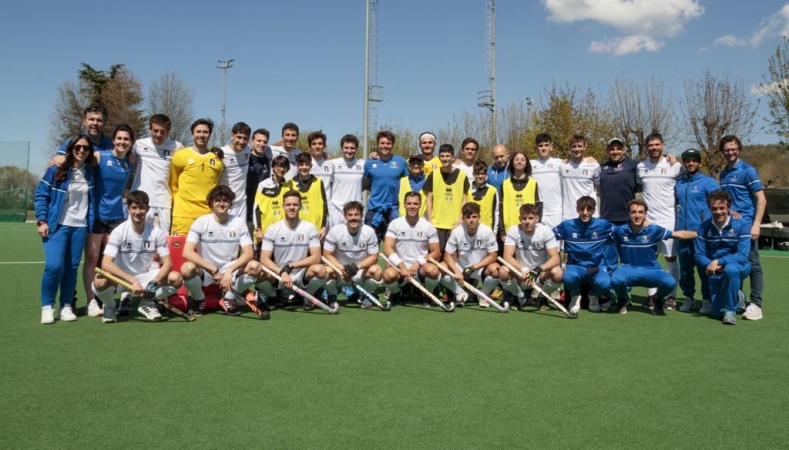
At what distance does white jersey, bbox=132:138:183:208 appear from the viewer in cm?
619

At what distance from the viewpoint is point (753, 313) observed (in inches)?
230

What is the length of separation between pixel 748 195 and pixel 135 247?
639cm

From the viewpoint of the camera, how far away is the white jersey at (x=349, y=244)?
654cm

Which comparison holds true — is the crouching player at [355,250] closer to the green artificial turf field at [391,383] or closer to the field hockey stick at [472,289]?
the field hockey stick at [472,289]

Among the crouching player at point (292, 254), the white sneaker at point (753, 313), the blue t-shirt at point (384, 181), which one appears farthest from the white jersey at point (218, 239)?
the white sneaker at point (753, 313)

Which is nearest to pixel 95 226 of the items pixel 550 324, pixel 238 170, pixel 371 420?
pixel 238 170

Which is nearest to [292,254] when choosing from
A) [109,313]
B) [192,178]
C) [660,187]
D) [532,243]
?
[192,178]

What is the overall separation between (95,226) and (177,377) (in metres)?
2.83

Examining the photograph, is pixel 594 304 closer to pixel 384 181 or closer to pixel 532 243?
pixel 532 243

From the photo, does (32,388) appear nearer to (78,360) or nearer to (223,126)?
(78,360)

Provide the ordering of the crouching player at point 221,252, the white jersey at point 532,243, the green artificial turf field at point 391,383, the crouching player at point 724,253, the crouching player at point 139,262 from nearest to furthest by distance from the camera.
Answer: the green artificial turf field at point 391,383 → the crouching player at point 139,262 → the crouching player at point 724,253 → the crouching player at point 221,252 → the white jersey at point 532,243

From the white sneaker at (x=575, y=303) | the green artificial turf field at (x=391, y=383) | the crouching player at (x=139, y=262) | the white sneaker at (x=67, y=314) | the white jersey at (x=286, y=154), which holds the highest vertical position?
the white jersey at (x=286, y=154)

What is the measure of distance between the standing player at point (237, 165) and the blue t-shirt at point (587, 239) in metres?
3.69

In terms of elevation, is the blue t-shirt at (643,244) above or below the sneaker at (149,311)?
above
